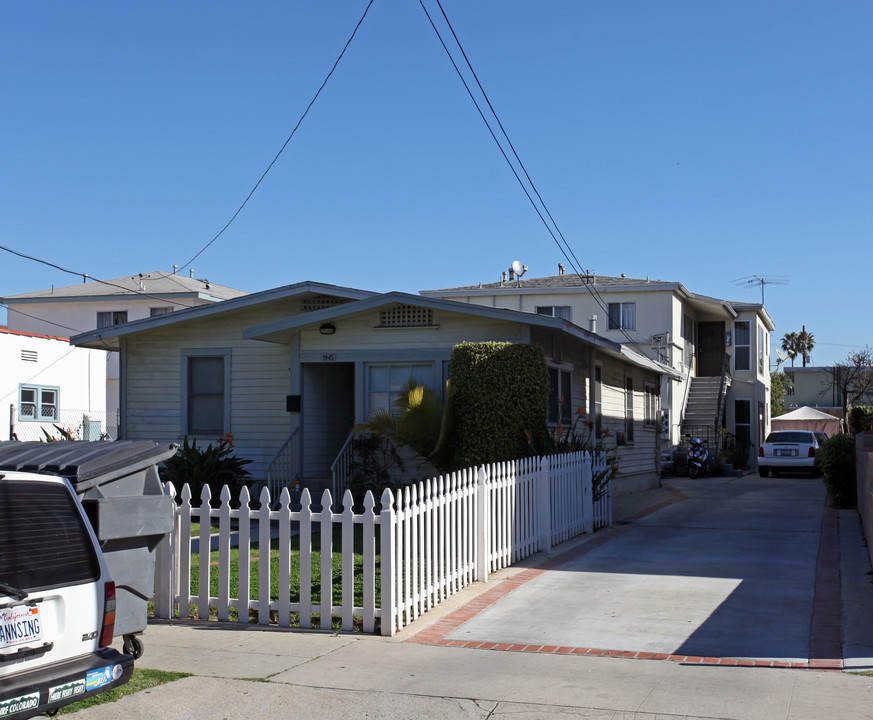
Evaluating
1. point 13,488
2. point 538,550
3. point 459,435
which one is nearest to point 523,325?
point 459,435

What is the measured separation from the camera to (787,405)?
64.0 meters

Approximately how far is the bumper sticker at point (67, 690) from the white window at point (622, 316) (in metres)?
28.7

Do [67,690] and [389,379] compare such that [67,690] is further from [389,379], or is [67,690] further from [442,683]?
[389,379]

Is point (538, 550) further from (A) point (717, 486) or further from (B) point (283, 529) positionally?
(A) point (717, 486)

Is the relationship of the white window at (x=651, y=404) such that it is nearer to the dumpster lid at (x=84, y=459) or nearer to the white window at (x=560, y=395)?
the white window at (x=560, y=395)

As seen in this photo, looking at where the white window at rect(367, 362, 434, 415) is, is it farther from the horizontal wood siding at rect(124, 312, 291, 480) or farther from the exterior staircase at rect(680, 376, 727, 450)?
the exterior staircase at rect(680, 376, 727, 450)

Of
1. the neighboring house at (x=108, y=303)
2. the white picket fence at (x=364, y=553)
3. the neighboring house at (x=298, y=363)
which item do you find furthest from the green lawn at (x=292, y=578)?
the neighboring house at (x=108, y=303)

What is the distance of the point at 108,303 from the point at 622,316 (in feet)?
64.5

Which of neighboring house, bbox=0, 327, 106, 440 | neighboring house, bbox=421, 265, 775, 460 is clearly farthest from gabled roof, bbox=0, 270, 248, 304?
neighboring house, bbox=421, 265, 775, 460

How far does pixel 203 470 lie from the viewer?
622 inches

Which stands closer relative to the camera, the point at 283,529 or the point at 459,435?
the point at 283,529

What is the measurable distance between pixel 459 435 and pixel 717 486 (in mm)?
11297

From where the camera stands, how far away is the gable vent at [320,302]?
1742cm

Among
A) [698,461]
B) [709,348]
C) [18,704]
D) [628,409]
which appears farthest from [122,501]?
[709,348]
